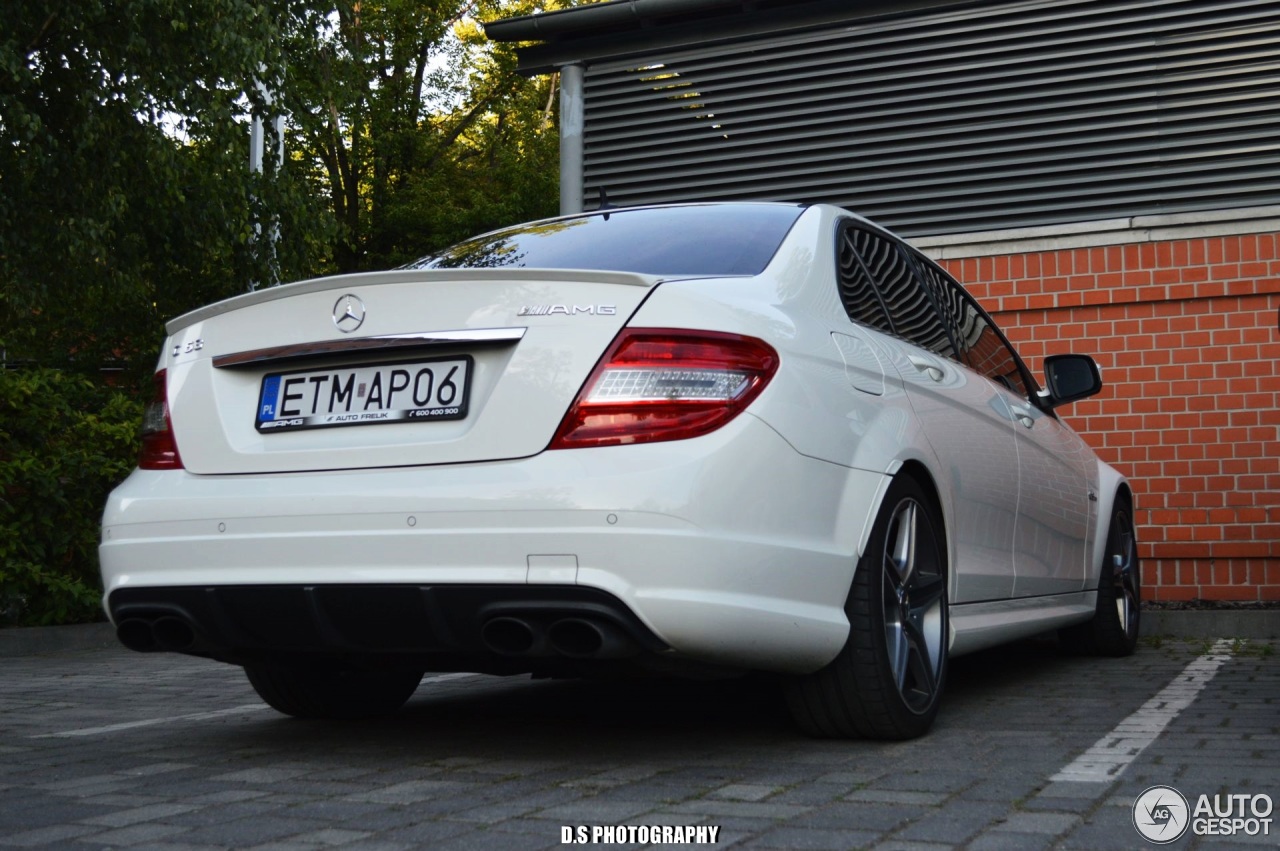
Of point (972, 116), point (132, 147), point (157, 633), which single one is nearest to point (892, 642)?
point (157, 633)

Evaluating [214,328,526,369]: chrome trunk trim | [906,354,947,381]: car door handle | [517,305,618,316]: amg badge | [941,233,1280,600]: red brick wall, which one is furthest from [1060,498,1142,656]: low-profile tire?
[214,328,526,369]: chrome trunk trim

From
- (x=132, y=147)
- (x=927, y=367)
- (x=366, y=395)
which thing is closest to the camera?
(x=366, y=395)

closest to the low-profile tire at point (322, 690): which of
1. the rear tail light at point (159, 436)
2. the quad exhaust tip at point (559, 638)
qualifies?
the rear tail light at point (159, 436)

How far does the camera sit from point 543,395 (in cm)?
343

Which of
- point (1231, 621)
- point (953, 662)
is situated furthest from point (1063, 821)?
point (1231, 621)

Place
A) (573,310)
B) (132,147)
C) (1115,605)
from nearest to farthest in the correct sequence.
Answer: (573,310) < (1115,605) < (132,147)

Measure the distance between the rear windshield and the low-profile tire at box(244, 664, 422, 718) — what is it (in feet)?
4.41

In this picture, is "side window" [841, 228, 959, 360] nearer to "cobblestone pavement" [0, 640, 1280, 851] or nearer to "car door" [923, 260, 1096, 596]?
"car door" [923, 260, 1096, 596]

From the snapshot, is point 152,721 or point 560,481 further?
point 152,721

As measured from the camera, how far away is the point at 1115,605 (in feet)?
22.2

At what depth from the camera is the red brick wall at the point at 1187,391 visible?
878 cm

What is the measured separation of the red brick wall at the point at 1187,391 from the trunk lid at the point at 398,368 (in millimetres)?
6302

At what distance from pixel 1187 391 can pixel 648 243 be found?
227 inches

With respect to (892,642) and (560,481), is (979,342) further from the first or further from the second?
(560,481)
